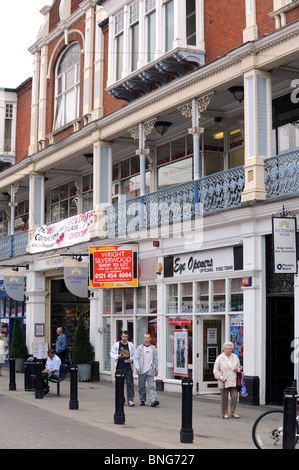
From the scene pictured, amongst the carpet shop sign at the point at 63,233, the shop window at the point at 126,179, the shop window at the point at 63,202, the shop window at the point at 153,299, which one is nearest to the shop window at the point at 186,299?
the shop window at the point at 153,299

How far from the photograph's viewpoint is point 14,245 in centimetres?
3052

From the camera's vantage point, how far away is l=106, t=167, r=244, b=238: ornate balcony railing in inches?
698

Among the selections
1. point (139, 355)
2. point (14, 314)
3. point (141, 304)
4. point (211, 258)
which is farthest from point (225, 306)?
point (14, 314)

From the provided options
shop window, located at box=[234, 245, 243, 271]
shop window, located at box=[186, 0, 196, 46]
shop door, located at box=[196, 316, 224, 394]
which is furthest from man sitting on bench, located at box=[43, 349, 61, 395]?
shop window, located at box=[186, 0, 196, 46]

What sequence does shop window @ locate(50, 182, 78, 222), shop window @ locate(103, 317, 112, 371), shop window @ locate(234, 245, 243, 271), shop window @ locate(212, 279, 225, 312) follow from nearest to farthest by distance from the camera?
shop window @ locate(234, 245, 243, 271), shop window @ locate(212, 279, 225, 312), shop window @ locate(103, 317, 112, 371), shop window @ locate(50, 182, 78, 222)

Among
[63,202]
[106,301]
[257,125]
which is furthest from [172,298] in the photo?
[63,202]

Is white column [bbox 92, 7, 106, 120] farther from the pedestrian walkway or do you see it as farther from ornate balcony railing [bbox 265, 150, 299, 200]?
the pedestrian walkway

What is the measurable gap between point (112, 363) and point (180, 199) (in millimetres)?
6437

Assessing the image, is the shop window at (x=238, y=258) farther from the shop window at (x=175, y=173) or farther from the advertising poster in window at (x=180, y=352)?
the shop window at (x=175, y=173)

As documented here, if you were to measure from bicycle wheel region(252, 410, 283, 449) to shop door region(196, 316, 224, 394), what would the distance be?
8655mm

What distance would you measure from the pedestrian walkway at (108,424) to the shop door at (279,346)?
2.28 feet

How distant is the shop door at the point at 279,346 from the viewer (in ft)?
53.3

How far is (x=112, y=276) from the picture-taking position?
22172 millimetres

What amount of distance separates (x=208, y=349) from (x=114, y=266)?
183 inches
